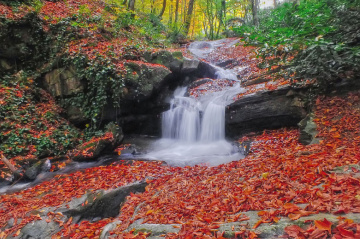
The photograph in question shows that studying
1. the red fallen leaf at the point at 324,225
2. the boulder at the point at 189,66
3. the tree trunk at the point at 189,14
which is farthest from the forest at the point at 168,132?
the tree trunk at the point at 189,14

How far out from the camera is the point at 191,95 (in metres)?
11.6

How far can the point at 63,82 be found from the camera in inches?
343

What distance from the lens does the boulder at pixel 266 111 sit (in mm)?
6891

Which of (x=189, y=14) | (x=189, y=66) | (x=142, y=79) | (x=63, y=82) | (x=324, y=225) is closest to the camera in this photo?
(x=324, y=225)

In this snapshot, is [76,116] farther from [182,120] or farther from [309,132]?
[309,132]

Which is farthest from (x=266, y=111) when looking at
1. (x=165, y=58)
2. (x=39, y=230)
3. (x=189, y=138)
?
(x=39, y=230)

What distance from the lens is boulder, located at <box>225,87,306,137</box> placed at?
6891 mm

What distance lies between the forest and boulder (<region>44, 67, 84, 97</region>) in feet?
0.15

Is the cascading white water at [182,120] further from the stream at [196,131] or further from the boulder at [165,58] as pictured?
the boulder at [165,58]

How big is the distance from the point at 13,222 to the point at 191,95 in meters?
9.19

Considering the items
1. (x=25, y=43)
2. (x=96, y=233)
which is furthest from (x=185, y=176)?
(x=25, y=43)

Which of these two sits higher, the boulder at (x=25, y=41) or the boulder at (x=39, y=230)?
the boulder at (x=25, y=41)

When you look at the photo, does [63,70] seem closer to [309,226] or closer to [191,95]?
[191,95]

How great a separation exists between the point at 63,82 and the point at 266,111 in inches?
322
